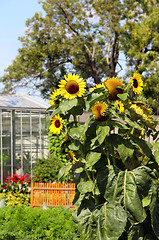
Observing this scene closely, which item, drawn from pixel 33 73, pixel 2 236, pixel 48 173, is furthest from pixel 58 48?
pixel 2 236

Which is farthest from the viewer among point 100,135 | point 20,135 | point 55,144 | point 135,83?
point 55,144

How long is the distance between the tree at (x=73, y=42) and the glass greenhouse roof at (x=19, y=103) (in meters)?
8.54

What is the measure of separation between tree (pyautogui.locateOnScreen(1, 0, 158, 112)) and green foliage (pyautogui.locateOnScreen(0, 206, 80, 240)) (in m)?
16.0

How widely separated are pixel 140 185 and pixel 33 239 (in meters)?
1.48

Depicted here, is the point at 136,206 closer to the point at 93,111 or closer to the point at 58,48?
the point at 93,111

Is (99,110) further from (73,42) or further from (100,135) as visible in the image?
(73,42)

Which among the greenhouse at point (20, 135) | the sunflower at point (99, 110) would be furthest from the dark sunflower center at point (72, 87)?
the greenhouse at point (20, 135)

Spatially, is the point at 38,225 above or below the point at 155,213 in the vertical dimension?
below

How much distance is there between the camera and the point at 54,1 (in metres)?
20.0

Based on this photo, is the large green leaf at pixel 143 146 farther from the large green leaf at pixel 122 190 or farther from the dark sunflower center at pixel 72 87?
the dark sunflower center at pixel 72 87

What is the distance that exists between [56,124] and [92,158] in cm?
51

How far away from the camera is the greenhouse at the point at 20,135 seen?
34.1 ft

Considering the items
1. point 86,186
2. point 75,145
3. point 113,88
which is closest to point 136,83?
point 113,88

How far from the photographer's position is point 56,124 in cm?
307
